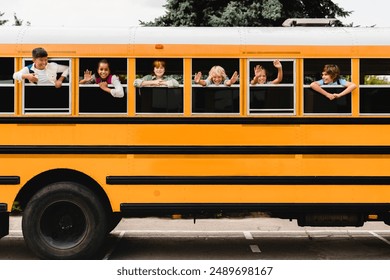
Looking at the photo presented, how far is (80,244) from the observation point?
641 cm

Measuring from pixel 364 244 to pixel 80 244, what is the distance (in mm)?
4105

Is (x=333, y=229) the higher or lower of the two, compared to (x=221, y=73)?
lower

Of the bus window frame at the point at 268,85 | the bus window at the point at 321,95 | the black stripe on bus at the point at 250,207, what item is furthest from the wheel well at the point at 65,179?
the bus window at the point at 321,95

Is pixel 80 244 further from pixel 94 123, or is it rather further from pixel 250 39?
pixel 250 39

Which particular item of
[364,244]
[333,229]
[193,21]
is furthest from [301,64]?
[193,21]

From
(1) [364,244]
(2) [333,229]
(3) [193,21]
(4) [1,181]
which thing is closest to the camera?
(4) [1,181]

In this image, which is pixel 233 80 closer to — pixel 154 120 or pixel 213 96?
pixel 213 96

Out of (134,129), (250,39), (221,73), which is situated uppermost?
(250,39)

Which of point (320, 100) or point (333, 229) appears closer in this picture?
point (320, 100)

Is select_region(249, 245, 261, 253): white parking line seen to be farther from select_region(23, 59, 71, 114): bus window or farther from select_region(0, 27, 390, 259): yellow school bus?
select_region(23, 59, 71, 114): bus window

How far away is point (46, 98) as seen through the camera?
6320mm

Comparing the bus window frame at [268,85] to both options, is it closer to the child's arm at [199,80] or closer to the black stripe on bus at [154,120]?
the black stripe on bus at [154,120]

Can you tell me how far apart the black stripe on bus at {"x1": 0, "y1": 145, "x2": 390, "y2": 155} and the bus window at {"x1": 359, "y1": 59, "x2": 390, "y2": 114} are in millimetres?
437

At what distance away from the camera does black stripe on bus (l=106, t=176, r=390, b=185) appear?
20.6 ft
